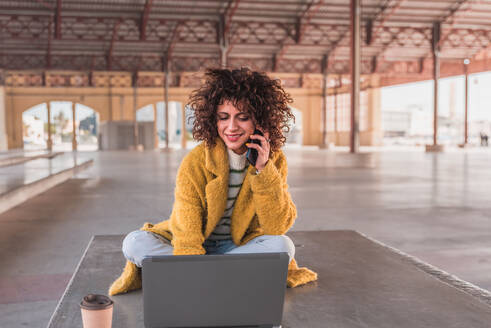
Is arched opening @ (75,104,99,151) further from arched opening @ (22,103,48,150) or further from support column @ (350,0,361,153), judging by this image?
support column @ (350,0,361,153)

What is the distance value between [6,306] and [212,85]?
5.13 ft

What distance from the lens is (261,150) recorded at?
2.13m

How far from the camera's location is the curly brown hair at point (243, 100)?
2.19 meters

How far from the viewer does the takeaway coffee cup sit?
1667 millimetres

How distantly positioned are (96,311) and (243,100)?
1.07 m

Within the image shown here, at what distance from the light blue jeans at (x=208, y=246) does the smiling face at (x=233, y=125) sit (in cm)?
49

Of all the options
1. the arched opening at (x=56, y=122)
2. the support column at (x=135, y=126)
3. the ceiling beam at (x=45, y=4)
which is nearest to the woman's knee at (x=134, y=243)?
the ceiling beam at (x=45, y=4)

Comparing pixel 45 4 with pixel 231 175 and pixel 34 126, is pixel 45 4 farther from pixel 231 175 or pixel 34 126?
pixel 231 175

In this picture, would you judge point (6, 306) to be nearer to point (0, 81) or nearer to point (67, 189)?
point (67, 189)

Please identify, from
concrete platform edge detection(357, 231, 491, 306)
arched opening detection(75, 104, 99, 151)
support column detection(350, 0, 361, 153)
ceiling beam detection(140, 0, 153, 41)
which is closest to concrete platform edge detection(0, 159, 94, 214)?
concrete platform edge detection(357, 231, 491, 306)

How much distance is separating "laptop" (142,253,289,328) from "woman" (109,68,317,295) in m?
0.43

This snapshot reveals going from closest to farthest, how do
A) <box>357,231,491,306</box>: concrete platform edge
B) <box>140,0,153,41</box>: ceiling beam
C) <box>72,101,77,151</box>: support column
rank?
<box>357,231,491,306</box>: concrete platform edge < <box>140,0,153,41</box>: ceiling beam < <box>72,101,77,151</box>: support column

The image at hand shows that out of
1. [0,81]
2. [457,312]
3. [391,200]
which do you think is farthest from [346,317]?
[0,81]

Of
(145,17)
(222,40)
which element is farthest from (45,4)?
(222,40)
